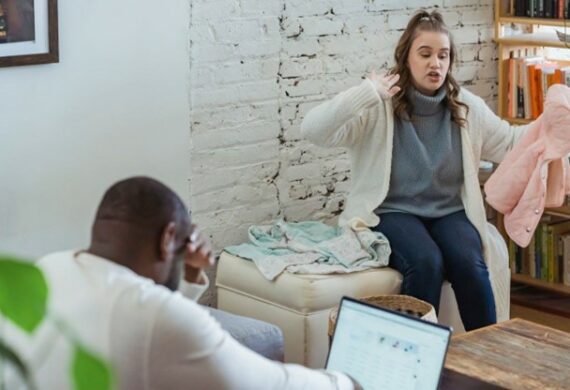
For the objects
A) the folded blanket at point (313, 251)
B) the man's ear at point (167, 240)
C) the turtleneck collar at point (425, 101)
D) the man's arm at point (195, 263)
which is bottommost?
the folded blanket at point (313, 251)

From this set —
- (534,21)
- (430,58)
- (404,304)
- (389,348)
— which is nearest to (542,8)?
(534,21)

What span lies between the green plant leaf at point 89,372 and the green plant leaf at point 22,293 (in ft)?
0.08

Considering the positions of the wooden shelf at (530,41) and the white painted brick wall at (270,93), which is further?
the wooden shelf at (530,41)

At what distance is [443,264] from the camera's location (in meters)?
3.45

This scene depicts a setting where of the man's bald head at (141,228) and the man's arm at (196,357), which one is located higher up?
the man's bald head at (141,228)

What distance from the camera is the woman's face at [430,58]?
11.4 feet

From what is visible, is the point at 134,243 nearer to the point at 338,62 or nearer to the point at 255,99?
the point at 255,99

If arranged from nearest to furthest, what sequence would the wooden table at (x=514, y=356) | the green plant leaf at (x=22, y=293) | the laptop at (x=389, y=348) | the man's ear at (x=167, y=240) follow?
the green plant leaf at (x=22, y=293)
the man's ear at (x=167, y=240)
the laptop at (x=389, y=348)
the wooden table at (x=514, y=356)

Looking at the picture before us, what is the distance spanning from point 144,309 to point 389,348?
3.12ft

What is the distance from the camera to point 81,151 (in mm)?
3248

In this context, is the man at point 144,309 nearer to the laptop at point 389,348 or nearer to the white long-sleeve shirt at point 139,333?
the white long-sleeve shirt at point 139,333

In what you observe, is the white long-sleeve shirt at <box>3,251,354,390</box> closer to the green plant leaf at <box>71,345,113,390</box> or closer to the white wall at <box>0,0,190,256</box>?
the green plant leaf at <box>71,345,113,390</box>

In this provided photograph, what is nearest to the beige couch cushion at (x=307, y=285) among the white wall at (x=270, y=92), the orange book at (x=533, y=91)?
the white wall at (x=270, y=92)

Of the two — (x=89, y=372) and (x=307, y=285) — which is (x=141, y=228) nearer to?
(x=89, y=372)
